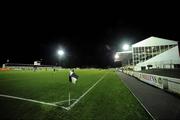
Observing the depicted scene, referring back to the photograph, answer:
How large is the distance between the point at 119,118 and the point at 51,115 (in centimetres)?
292

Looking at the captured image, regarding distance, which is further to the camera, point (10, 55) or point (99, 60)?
point (99, 60)

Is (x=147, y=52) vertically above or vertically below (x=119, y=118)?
above

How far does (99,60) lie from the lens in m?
175

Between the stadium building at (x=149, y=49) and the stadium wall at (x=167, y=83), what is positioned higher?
the stadium building at (x=149, y=49)

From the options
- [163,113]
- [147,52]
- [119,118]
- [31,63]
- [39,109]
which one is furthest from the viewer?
[31,63]

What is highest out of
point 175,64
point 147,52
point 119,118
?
point 147,52

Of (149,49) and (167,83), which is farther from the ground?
(149,49)

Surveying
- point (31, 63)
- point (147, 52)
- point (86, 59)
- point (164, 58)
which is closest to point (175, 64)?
point (164, 58)

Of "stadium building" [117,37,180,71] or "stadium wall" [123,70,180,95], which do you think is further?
"stadium building" [117,37,180,71]

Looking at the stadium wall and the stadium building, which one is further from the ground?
the stadium building

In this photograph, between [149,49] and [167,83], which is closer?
[167,83]

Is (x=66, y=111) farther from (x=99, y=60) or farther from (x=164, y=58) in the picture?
(x=99, y=60)

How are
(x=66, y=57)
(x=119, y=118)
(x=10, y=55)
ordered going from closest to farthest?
(x=119, y=118), (x=10, y=55), (x=66, y=57)

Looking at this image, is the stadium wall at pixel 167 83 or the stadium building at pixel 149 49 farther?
the stadium building at pixel 149 49
